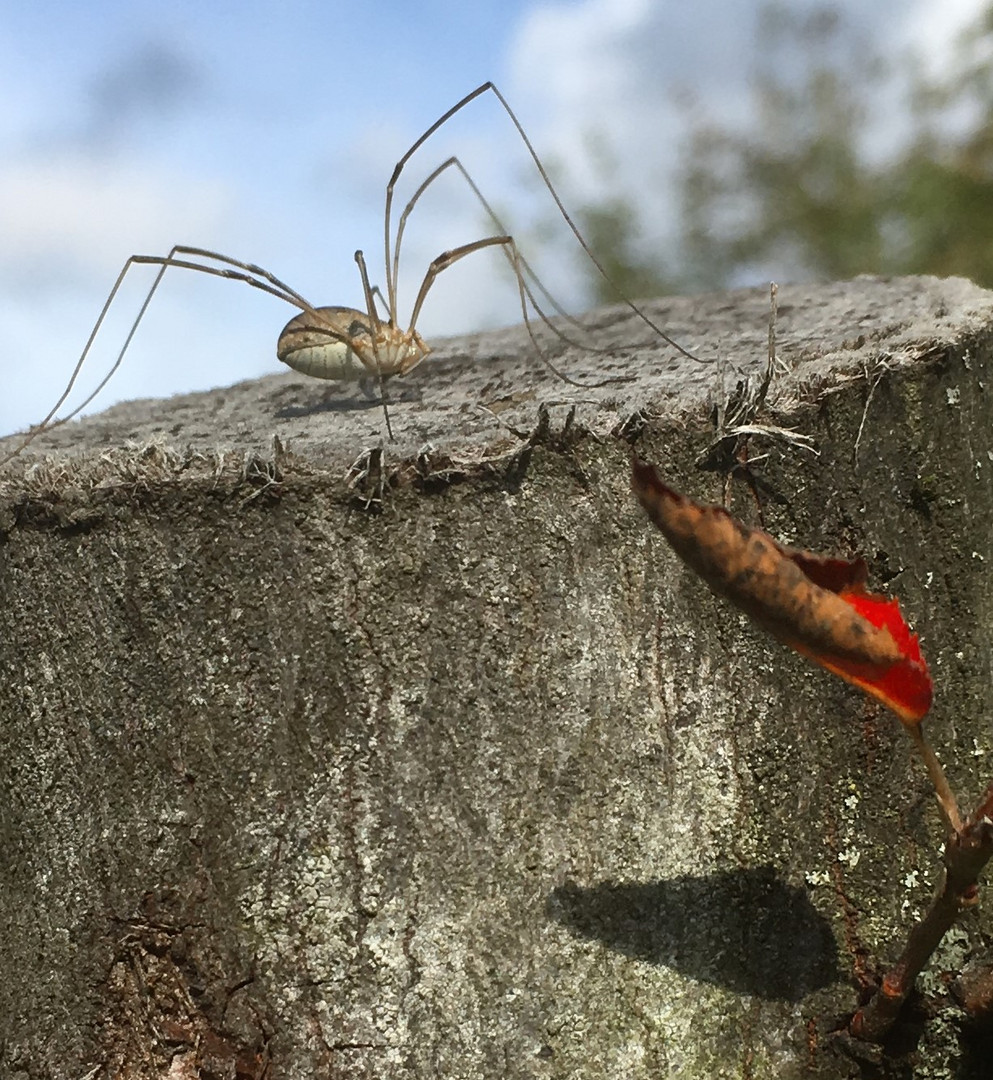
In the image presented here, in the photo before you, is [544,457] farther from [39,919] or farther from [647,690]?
[39,919]

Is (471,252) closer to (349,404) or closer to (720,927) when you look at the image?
(349,404)

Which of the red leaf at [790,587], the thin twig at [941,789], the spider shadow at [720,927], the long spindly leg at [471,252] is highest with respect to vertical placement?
the long spindly leg at [471,252]

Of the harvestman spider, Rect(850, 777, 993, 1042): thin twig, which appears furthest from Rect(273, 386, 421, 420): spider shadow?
Rect(850, 777, 993, 1042): thin twig

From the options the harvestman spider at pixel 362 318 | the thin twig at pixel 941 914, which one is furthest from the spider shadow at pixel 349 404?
the thin twig at pixel 941 914

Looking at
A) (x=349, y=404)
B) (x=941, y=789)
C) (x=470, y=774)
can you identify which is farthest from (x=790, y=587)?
(x=349, y=404)

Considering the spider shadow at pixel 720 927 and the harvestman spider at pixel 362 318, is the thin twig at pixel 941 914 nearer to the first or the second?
the spider shadow at pixel 720 927

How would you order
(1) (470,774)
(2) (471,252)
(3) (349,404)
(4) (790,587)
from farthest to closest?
(2) (471,252) → (3) (349,404) → (1) (470,774) → (4) (790,587)

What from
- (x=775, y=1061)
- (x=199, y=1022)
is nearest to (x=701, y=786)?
(x=775, y=1061)
